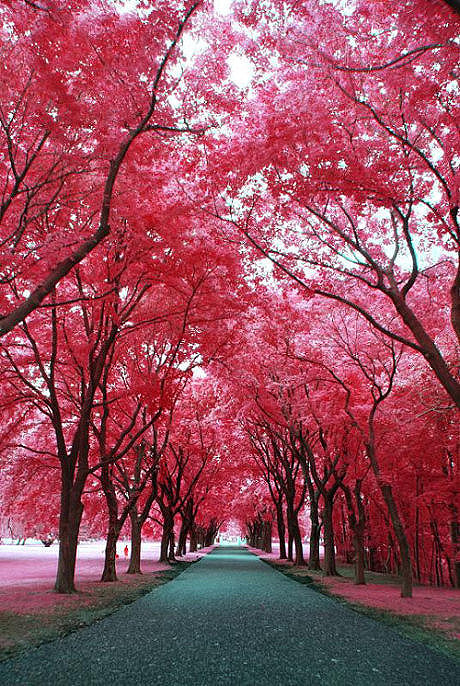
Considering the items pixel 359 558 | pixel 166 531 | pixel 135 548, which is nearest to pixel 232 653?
pixel 359 558

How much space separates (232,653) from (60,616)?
3516 mm

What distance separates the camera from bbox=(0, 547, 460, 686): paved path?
165 inches

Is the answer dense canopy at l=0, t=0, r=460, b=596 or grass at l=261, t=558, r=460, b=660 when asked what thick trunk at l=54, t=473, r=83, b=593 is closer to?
dense canopy at l=0, t=0, r=460, b=596

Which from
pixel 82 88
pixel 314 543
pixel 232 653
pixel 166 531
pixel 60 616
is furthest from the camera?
pixel 166 531

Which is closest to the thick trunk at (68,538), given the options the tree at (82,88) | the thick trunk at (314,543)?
the tree at (82,88)

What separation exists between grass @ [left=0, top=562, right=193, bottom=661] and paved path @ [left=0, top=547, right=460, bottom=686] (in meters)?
0.27

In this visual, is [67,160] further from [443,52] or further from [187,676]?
[187,676]

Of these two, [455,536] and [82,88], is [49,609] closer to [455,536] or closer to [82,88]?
[82,88]

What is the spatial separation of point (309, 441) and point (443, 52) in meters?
16.3

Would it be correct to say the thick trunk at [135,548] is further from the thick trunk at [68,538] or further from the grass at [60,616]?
the thick trunk at [68,538]

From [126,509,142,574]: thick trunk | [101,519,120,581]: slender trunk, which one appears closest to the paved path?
[101,519,120,581]: slender trunk

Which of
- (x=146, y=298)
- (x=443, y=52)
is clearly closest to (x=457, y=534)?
(x=146, y=298)

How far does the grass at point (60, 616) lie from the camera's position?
218 inches

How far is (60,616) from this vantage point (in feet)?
23.6
